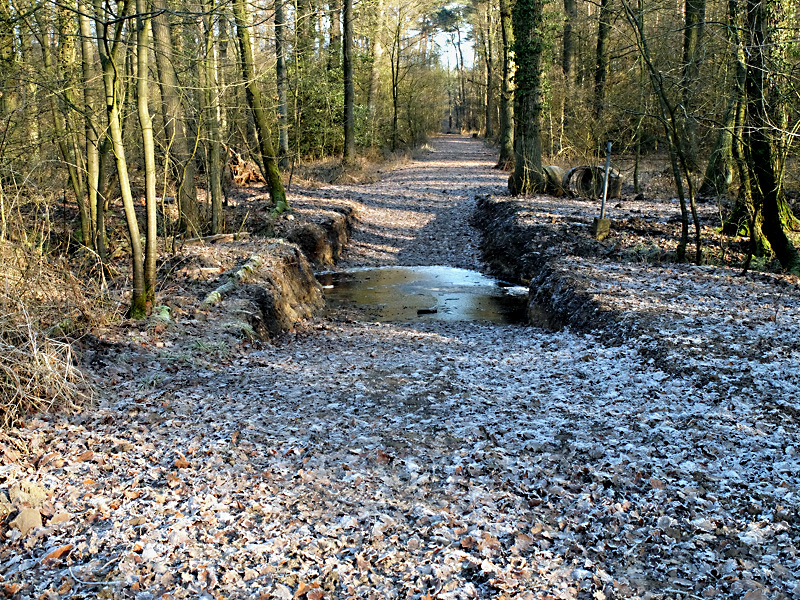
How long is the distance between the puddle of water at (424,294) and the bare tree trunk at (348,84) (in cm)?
1097

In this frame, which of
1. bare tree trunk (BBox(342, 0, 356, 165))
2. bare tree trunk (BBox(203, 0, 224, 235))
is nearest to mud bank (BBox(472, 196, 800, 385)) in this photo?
bare tree trunk (BBox(203, 0, 224, 235))

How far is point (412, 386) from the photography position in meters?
5.92

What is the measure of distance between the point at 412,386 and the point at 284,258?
4.99 m

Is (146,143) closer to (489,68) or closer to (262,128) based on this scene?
(262,128)

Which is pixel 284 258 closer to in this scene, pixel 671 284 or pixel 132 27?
pixel 132 27

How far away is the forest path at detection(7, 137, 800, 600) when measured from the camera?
3135mm

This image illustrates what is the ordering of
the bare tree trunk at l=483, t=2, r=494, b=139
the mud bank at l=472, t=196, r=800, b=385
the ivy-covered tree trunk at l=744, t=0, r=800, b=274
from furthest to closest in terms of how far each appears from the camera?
1. the bare tree trunk at l=483, t=2, r=494, b=139
2. the ivy-covered tree trunk at l=744, t=0, r=800, b=274
3. the mud bank at l=472, t=196, r=800, b=385

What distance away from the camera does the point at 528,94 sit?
16.1m

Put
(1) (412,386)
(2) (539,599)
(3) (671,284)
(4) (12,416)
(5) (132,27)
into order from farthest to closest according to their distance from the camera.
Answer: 1. (3) (671,284)
2. (5) (132,27)
3. (1) (412,386)
4. (4) (12,416)
5. (2) (539,599)

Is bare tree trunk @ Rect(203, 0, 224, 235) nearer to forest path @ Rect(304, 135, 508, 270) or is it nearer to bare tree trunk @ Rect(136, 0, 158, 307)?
forest path @ Rect(304, 135, 508, 270)

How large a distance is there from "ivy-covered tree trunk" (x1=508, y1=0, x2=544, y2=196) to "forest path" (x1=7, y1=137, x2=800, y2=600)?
1115 centimetres

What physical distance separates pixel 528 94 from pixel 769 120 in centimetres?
831

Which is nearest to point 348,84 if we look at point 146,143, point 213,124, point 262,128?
point 262,128

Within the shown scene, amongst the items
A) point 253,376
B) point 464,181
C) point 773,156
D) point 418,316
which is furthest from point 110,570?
point 464,181
